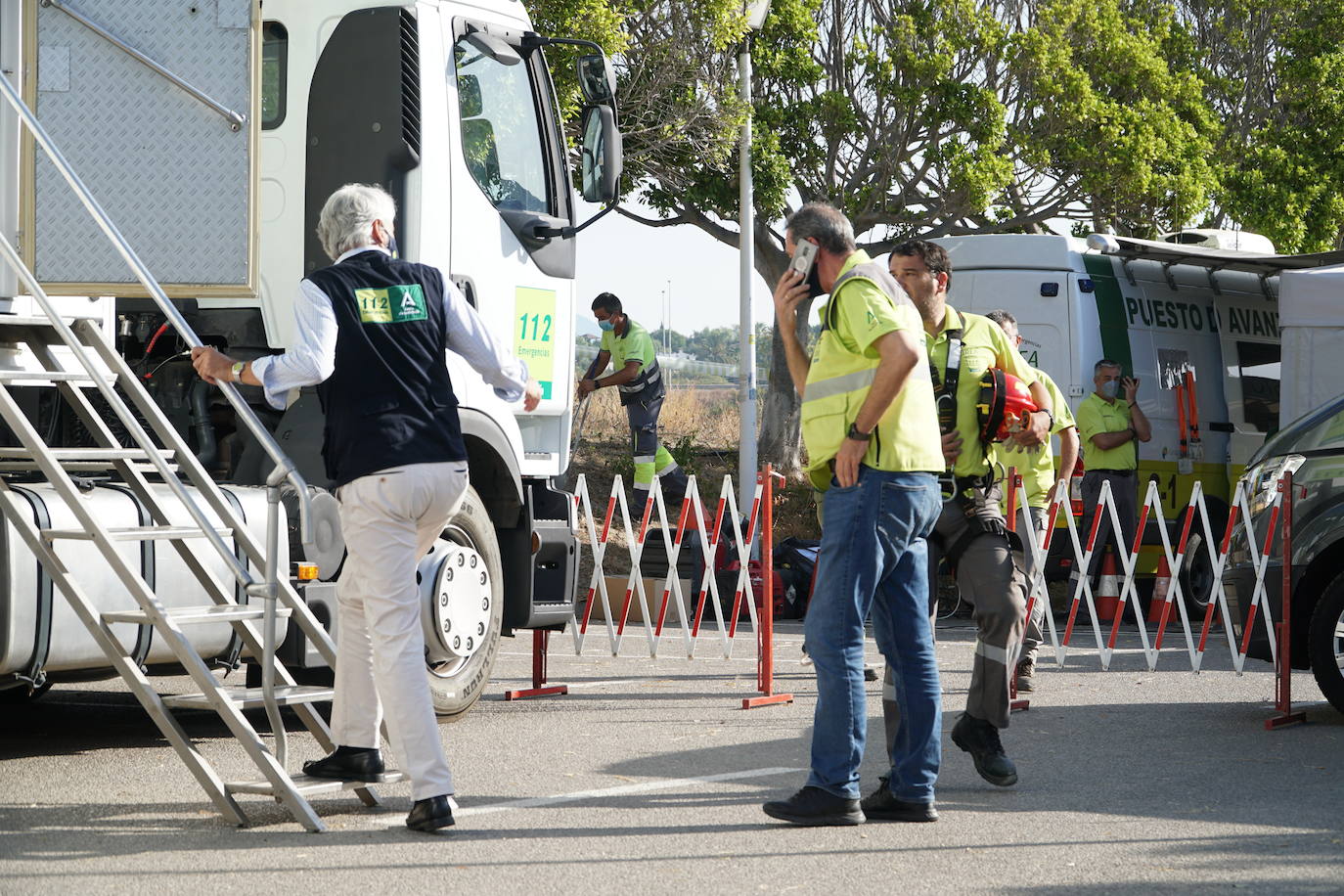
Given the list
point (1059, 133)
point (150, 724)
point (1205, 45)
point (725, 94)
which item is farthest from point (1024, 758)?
point (1205, 45)

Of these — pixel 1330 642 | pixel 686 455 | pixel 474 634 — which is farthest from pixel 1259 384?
pixel 474 634

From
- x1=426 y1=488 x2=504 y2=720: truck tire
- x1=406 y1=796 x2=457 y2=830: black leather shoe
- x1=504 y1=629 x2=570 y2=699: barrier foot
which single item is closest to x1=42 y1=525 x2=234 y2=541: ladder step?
x1=406 y1=796 x2=457 y2=830: black leather shoe

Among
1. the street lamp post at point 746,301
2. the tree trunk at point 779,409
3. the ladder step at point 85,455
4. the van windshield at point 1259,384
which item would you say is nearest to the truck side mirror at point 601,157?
the ladder step at point 85,455

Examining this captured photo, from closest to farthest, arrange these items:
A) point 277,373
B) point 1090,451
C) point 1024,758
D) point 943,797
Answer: point 277,373
point 943,797
point 1024,758
point 1090,451

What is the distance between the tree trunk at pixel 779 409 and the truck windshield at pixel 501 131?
13.0 meters

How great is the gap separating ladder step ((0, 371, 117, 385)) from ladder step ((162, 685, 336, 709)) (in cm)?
121

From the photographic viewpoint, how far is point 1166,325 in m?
14.4

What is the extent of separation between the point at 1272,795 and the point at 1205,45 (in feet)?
63.9

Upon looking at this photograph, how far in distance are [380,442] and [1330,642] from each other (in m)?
4.90

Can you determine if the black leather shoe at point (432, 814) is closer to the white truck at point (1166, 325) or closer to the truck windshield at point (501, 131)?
the truck windshield at point (501, 131)

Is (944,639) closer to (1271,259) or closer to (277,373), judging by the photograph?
(1271,259)

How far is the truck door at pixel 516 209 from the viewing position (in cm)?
765

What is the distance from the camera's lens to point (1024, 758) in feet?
22.9

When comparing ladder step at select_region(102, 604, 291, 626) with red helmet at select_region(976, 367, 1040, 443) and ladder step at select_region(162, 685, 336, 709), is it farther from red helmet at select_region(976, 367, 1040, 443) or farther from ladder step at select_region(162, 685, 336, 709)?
red helmet at select_region(976, 367, 1040, 443)
